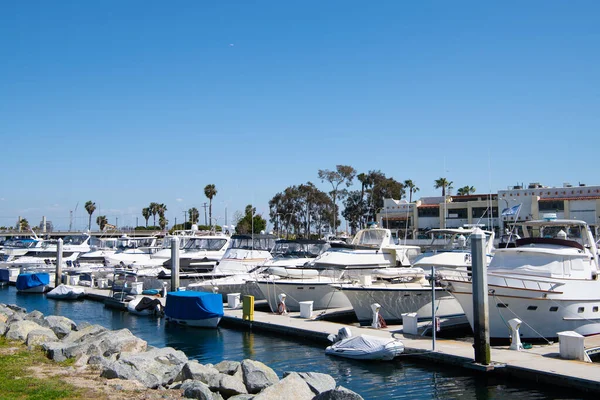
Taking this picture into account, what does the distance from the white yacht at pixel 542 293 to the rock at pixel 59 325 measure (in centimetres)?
1357

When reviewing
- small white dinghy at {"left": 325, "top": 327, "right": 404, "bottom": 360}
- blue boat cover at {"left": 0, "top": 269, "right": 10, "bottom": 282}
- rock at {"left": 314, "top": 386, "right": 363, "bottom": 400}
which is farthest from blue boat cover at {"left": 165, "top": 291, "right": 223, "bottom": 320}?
blue boat cover at {"left": 0, "top": 269, "right": 10, "bottom": 282}

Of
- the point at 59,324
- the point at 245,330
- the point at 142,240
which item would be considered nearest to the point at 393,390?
the point at 245,330

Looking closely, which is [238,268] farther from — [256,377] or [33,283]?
[256,377]

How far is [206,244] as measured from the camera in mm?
42969

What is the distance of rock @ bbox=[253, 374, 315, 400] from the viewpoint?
11.6 metres

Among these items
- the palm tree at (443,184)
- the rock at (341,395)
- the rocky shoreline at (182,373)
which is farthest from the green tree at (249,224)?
the rock at (341,395)

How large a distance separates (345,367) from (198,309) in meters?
8.94

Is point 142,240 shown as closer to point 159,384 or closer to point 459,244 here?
point 459,244

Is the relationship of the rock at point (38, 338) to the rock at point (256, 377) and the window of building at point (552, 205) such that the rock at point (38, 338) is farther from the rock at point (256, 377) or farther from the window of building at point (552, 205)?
the window of building at point (552, 205)

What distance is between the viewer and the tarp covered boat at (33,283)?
3972 cm

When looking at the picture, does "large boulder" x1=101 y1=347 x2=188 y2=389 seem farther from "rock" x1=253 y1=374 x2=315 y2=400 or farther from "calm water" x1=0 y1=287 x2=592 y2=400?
"calm water" x1=0 y1=287 x2=592 y2=400

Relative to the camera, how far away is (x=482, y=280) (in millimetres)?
15672

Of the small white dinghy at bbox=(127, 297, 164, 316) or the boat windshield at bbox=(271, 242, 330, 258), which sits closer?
the small white dinghy at bbox=(127, 297, 164, 316)

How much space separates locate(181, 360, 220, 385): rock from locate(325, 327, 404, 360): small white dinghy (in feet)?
17.0
